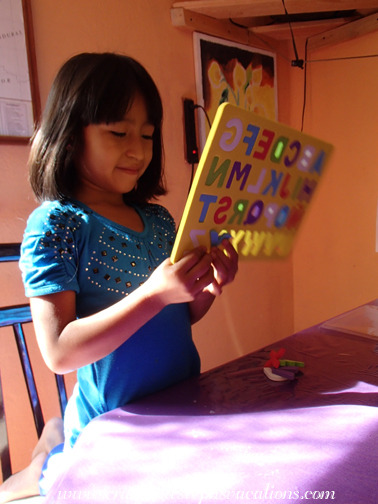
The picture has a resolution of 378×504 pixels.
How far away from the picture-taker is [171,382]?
65cm

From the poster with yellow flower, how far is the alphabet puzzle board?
1007mm

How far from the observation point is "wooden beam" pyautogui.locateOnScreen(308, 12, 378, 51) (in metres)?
1.52

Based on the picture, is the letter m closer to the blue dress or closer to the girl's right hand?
the girl's right hand

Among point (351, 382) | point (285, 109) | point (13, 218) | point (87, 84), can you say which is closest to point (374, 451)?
point (351, 382)

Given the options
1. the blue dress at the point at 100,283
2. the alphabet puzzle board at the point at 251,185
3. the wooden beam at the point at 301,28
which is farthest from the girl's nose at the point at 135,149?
the wooden beam at the point at 301,28

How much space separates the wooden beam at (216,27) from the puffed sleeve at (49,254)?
1.10m

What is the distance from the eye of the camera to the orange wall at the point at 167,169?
1.05 metres

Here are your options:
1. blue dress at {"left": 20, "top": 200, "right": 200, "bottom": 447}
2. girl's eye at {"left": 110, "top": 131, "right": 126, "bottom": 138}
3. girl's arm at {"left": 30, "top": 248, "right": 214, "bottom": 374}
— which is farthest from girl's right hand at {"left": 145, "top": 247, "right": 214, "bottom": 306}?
girl's eye at {"left": 110, "top": 131, "right": 126, "bottom": 138}

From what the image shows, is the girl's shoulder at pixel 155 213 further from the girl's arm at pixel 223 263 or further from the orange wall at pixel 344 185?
the orange wall at pixel 344 185

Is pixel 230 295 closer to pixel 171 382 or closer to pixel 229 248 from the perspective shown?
pixel 171 382

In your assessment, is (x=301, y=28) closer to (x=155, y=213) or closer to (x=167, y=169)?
(x=167, y=169)

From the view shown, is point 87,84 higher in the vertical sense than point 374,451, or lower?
higher

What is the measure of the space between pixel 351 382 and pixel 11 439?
951mm

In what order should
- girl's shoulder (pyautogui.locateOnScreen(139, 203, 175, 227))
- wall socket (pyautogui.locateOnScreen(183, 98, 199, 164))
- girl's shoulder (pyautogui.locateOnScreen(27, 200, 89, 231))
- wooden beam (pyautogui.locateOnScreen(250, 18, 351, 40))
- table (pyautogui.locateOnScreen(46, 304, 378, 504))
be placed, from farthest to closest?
wooden beam (pyautogui.locateOnScreen(250, 18, 351, 40)), wall socket (pyautogui.locateOnScreen(183, 98, 199, 164)), girl's shoulder (pyautogui.locateOnScreen(139, 203, 175, 227)), girl's shoulder (pyautogui.locateOnScreen(27, 200, 89, 231)), table (pyautogui.locateOnScreen(46, 304, 378, 504))
